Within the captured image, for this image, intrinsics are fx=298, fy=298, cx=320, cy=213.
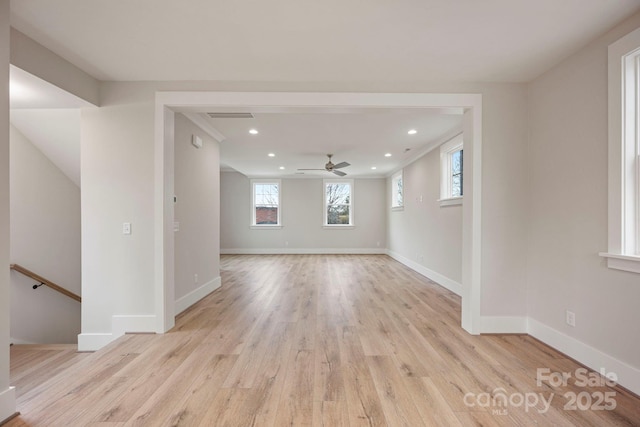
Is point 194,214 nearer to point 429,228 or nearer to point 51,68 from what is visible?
point 51,68

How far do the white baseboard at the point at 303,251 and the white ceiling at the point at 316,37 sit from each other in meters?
6.48

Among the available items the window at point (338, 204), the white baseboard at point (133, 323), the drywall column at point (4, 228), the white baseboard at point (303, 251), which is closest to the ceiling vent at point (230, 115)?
the drywall column at point (4, 228)

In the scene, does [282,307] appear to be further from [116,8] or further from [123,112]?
[116,8]

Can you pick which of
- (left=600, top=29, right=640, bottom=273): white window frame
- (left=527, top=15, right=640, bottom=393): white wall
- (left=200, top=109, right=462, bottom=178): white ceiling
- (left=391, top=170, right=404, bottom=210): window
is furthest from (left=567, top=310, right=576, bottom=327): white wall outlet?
(left=391, top=170, right=404, bottom=210): window

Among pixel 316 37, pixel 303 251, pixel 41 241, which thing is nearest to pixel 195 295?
pixel 41 241

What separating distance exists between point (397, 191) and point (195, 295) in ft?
19.8

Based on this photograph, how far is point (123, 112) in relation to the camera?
303 cm

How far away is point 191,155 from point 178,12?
2194mm

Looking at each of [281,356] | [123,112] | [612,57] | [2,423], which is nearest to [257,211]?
Result: [123,112]

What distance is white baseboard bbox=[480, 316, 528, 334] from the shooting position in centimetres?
297

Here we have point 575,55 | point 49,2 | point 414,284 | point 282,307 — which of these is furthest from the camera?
point 414,284

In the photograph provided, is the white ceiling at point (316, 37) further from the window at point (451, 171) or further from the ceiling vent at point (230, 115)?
the window at point (451, 171)

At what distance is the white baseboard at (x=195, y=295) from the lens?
3.60m

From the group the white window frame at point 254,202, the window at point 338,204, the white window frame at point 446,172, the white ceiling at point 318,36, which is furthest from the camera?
the window at point 338,204
